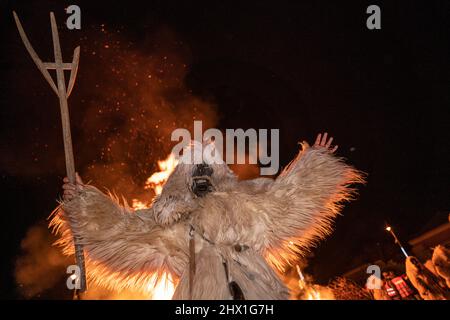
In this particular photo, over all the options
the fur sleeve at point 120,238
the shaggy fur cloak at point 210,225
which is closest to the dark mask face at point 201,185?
the shaggy fur cloak at point 210,225

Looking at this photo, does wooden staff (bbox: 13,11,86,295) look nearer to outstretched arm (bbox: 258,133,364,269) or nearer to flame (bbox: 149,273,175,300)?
flame (bbox: 149,273,175,300)

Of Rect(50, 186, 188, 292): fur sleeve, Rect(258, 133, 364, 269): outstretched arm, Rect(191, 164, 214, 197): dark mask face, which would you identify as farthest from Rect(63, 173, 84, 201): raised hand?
Rect(258, 133, 364, 269): outstretched arm

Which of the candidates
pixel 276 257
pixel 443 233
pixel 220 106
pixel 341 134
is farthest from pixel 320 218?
pixel 443 233

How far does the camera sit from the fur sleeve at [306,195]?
2.05m

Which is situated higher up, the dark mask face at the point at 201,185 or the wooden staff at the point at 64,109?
the wooden staff at the point at 64,109

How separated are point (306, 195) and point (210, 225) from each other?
69cm

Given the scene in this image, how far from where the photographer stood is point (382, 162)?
6.44 metres

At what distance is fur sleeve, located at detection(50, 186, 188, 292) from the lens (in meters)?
1.89

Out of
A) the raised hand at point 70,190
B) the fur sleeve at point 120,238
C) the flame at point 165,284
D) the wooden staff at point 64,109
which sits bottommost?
the flame at point 165,284

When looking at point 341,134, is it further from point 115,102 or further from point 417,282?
point 115,102

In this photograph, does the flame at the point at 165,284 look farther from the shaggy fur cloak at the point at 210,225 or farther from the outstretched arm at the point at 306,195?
the outstretched arm at the point at 306,195

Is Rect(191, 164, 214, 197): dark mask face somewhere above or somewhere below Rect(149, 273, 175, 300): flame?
above

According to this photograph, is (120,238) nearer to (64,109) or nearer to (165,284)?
(165,284)

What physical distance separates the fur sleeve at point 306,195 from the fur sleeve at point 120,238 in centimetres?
64
